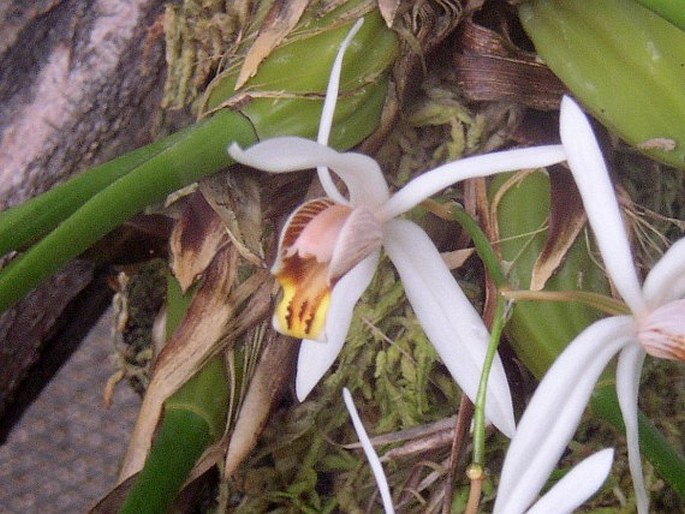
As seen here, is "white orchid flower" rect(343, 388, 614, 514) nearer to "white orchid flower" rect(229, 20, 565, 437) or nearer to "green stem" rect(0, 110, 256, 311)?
"white orchid flower" rect(229, 20, 565, 437)

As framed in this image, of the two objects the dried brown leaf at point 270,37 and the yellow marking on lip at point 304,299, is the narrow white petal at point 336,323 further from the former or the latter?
the dried brown leaf at point 270,37

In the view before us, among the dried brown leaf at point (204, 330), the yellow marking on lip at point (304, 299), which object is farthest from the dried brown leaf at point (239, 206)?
the yellow marking on lip at point (304, 299)

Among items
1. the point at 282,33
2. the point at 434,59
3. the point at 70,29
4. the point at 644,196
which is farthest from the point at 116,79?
the point at 644,196

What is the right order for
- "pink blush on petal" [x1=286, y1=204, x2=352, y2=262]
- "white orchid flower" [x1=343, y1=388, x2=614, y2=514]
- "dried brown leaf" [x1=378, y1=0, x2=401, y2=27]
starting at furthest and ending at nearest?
"dried brown leaf" [x1=378, y1=0, x2=401, y2=27] → "pink blush on petal" [x1=286, y1=204, x2=352, y2=262] → "white orchid flower" [x1=343, y1=388, x2=614, y2=514]

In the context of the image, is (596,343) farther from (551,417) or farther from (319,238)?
(319,238)

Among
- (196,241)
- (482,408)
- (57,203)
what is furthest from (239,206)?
(482,408)

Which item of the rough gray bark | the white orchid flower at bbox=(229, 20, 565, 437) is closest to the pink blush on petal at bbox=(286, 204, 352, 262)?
the white orchid flower at bbox=(229, 20, 565, 437)

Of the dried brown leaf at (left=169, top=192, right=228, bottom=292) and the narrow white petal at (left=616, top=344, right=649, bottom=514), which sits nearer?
the narrow white petal at (left=616, top=344, right=649, bottom=514)

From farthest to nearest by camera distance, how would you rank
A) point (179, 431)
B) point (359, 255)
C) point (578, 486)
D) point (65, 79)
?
point (65, 79) → point (179, 431) → point (359, 255) → point (578, 486)
